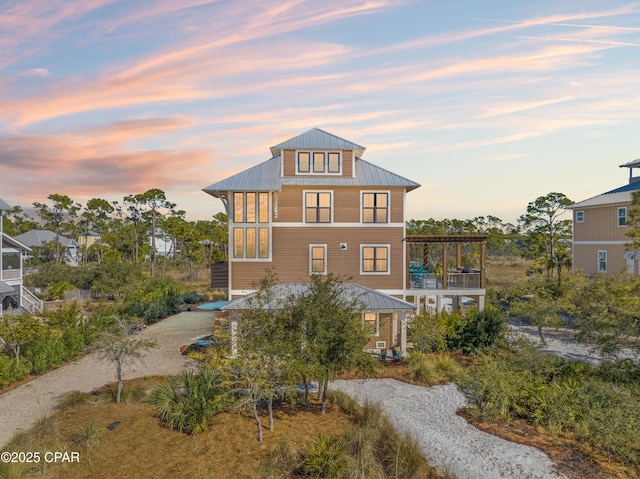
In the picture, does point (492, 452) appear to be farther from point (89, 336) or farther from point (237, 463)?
point (89, 336)

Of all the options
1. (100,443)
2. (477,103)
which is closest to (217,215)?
(477,103)

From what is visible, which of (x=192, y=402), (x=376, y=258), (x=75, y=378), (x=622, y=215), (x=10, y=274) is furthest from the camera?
(x=622, y=215)

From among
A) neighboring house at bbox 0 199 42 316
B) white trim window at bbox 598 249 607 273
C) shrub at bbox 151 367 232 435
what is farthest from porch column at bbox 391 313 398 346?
neighboring house at bbox 0 199 42 316

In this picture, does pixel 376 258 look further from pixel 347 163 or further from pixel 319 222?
pixel 347 163

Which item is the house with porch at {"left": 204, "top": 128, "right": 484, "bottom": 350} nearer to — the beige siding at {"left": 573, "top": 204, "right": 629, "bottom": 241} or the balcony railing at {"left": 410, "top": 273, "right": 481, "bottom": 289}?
the balcony railing at {"left": 410, "top": 273, "right": 481, "bottom": 289}

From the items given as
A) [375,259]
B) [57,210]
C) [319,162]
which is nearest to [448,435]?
[375,259]

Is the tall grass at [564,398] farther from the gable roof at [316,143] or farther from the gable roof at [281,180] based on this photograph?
the gable roof at [316,143]
